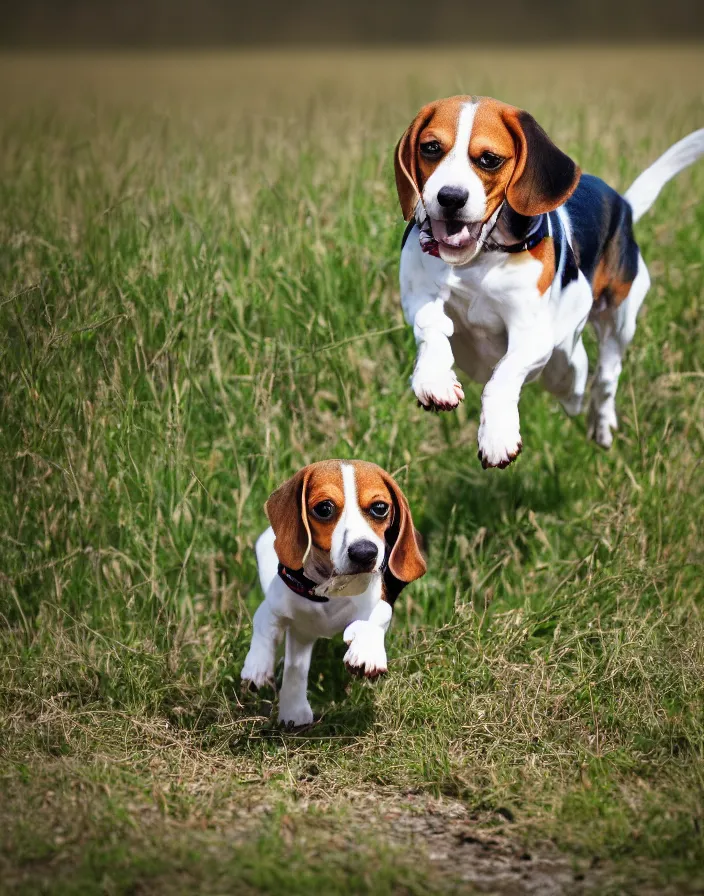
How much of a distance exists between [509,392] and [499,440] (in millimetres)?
240

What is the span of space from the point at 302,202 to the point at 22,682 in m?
3.23

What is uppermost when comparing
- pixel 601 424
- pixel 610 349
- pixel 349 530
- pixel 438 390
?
pixel 610 349

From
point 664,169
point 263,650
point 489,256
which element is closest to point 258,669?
point 263,650

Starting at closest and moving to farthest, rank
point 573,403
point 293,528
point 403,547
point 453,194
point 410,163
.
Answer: point 453,194 < point 410,163 < point 293,528 < point 403,547 < point 573,403

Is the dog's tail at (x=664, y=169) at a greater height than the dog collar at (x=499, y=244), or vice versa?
the dog's tail at (x=664, y=169)

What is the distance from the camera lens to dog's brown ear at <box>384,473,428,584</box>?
4.54 m

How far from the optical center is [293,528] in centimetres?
444

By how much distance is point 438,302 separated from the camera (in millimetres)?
4520

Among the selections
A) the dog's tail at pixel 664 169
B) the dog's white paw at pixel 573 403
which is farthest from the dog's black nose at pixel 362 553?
the dog's tail at pixel 664 169

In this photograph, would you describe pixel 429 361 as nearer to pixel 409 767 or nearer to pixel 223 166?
pixel 409 767

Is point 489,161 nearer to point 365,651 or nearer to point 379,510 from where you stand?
point 379,510

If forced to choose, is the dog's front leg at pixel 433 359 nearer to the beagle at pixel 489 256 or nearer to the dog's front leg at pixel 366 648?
the beagle at pixel 489 256

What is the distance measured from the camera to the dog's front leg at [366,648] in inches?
169

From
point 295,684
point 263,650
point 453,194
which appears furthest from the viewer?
point 295,684
